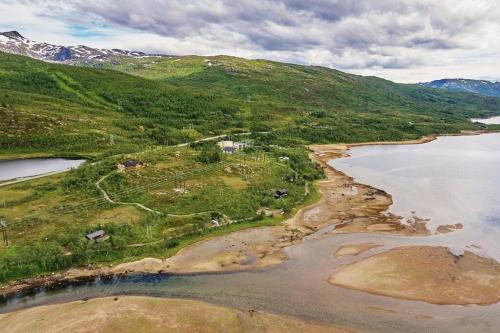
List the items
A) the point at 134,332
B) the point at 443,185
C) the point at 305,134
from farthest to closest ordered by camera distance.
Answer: the point at 305,134 → the point at 443,185 → the point at 134,332

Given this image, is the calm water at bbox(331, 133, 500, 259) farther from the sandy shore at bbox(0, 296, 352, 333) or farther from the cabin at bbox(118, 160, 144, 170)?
the cabin at bbox(118, 160, 144, 170)

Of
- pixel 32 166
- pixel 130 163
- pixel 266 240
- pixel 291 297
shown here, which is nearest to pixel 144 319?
pixel 291 297

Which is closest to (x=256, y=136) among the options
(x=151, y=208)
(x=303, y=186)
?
(x=303, y=186)

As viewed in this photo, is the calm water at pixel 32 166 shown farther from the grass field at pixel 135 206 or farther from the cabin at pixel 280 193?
the cabin at pixel 280 193

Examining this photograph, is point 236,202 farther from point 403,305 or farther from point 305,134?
point 305,134

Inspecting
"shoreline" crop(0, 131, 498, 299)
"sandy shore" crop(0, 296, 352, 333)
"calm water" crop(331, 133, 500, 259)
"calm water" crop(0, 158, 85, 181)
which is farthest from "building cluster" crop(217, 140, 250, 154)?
"sandy shore" crop(0, 296, 352, 333)
